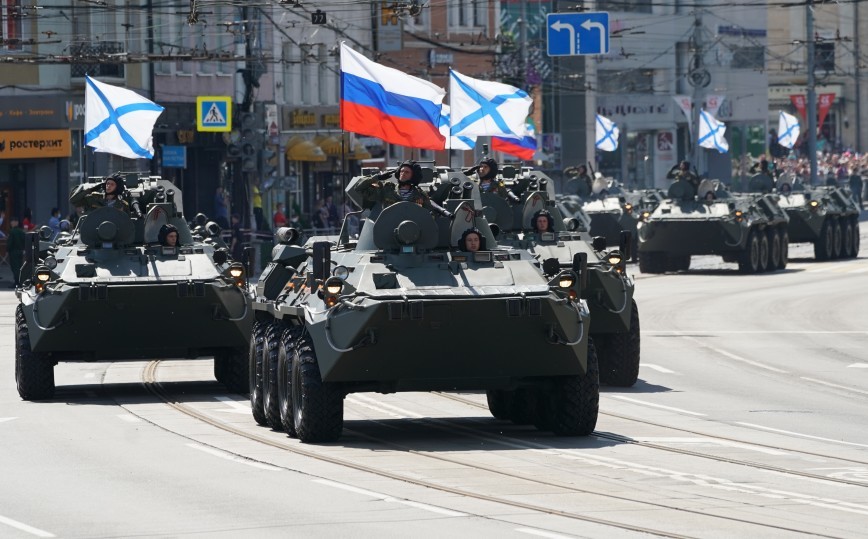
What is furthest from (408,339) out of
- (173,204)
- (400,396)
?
(173,204)

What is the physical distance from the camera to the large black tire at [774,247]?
46.2 m

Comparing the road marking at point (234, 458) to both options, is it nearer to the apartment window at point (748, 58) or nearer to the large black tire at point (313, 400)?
the large black tire at point (313, 400)

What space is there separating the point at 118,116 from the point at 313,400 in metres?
18.9

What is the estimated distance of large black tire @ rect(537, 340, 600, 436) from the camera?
17.2m

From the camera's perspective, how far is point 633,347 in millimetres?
22812

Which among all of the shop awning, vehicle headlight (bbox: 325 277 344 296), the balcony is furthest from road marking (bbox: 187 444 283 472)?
the shop awning

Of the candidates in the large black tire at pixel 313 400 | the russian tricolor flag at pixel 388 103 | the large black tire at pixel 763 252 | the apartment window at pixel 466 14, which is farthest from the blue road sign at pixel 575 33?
the large black tire at pixel 313 400

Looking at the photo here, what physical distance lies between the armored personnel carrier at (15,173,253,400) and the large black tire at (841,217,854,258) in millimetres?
31236

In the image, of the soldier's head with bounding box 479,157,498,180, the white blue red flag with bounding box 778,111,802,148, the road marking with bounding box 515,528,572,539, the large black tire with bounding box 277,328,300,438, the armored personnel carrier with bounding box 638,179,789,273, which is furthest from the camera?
the white blue red flag with bounding box 778,111,802,148

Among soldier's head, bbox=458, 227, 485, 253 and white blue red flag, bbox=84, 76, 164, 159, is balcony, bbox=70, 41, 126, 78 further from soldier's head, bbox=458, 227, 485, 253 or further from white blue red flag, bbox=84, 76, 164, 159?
soldier's head, bbox=458, 227, 485, 253

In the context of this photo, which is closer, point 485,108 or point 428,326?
point 428,326

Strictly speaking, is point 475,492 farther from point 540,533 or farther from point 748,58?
point 748,58

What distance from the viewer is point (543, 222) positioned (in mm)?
24844

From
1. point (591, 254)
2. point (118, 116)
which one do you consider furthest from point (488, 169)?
point (118, 116)
